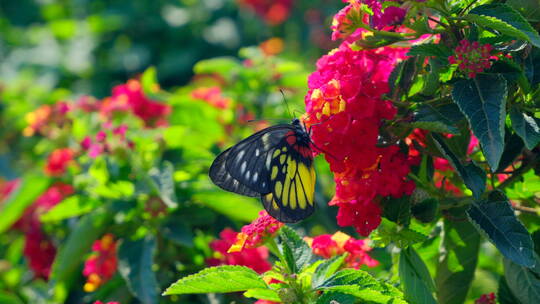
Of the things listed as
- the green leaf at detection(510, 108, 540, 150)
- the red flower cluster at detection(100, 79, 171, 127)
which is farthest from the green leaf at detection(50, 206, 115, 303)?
the green leaf at detection(510, 108, 540, 150)

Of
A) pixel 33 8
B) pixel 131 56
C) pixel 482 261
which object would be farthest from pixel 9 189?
pixel 33 8

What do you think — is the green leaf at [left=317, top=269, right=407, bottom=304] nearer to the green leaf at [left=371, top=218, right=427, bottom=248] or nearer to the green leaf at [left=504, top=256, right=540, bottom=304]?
the green leaf at [left=371, top=218, right=427, bottom=248]

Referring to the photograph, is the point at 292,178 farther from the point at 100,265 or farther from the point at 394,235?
the point at 100,265

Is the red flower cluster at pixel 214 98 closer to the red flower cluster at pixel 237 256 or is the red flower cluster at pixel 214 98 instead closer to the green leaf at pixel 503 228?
the red flower cluster at pixel 237 256

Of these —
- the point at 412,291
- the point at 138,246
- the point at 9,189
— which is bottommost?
the point at 9,189

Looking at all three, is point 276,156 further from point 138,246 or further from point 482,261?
point 482,261

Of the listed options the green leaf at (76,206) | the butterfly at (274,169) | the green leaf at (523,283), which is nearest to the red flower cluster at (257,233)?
the butterfly at (274,169)
